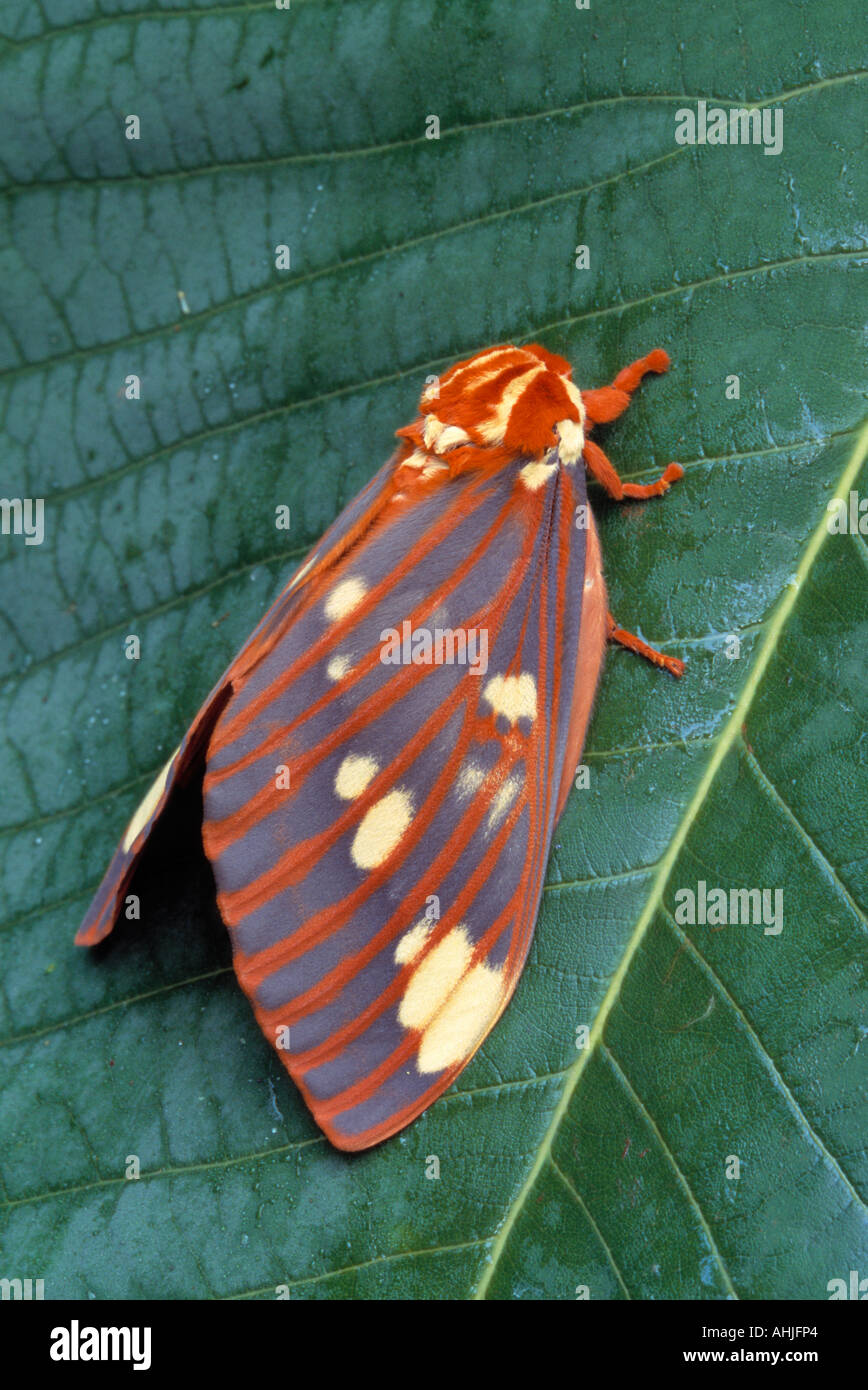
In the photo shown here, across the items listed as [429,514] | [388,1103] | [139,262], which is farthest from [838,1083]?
[139,262]

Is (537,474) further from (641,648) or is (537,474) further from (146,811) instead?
(146,811)

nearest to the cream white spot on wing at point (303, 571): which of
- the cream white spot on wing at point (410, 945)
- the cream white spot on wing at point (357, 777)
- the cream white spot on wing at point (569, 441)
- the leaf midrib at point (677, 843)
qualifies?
the cream white spot on wing at point (357, 777)

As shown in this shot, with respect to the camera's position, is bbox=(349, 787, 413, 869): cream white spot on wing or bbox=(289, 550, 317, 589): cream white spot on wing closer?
bbox=(349, 787, 413, 869): cream white spot on wing

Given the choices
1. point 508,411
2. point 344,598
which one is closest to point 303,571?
point 344,598

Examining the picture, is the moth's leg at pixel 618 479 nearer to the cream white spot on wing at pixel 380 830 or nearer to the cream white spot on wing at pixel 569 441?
the cream white spot on wing at pixel 569 441

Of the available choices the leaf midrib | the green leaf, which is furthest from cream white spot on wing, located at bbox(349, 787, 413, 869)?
the leaf midrib

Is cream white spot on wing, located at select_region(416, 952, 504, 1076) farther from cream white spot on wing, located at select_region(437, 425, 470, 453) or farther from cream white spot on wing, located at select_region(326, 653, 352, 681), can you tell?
cream white spot on wing, located at select_region(437, 425, 470, 453)
